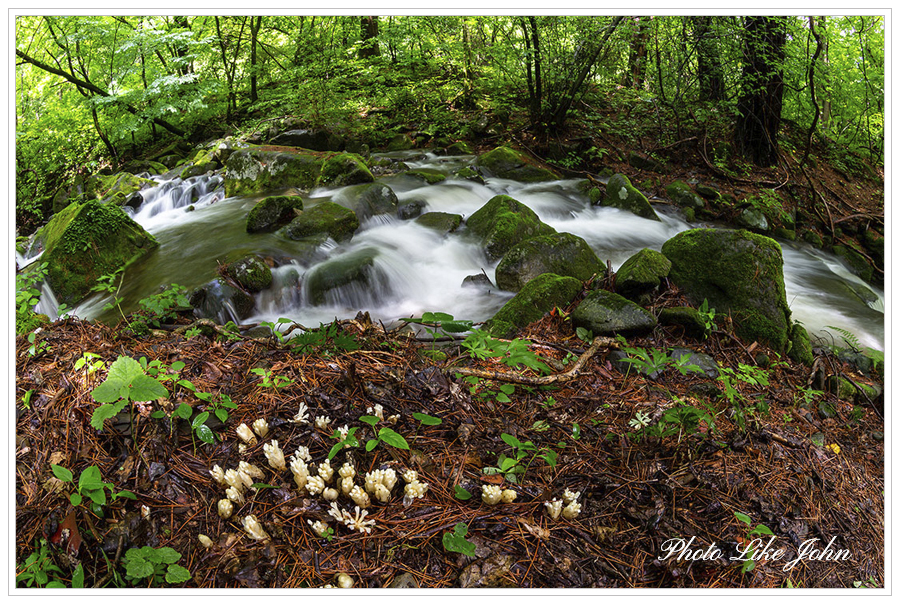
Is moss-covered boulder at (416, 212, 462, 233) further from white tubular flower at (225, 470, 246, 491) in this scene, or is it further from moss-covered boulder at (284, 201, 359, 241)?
white tubular flower at (225, 470, 246, 491)

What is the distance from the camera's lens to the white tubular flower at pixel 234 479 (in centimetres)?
177

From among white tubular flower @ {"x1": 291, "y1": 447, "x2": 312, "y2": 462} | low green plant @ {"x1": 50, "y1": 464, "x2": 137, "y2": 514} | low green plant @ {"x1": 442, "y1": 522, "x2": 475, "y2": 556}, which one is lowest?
low green plant @ {"x1": 442, "y1": 522, "x2": 475, "y2": 556}

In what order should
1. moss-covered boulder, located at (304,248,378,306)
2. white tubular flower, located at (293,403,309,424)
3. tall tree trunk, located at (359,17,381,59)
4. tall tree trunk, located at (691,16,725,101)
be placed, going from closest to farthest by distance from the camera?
white tubular flower, located at (293,403,309,424)
moss-covered boulder, located at (304,248,378,306)
tall tree trunk, located at (691,16,725,101)
tall tree trunk, located at (359,17,381,59)

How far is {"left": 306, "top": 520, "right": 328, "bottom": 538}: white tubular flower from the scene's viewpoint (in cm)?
167

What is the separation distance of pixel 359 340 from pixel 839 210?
33.8 feet

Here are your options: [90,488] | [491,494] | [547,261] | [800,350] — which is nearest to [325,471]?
[491,494]

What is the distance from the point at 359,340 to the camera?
274 cm

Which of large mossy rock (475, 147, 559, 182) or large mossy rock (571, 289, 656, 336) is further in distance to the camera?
large mossy rock (475, 147, 559, 182)

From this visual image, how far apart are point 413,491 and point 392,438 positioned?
0.23 metres

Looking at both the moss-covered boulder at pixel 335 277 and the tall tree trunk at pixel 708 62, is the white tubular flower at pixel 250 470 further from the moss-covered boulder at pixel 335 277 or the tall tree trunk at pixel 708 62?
the tall tree trunk at pixel 708 62

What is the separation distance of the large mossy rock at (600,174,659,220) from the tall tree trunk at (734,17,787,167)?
111 inches

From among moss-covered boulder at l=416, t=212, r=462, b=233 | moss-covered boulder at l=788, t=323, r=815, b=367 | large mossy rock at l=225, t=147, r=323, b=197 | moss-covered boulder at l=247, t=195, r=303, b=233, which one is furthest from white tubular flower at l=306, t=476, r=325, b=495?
large mossy rock at l=225, t=147, r=323, b=197

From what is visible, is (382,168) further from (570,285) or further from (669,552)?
(669,552)
